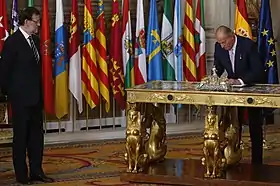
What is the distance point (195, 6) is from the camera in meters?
10.2

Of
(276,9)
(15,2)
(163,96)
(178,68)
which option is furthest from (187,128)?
(163,96)

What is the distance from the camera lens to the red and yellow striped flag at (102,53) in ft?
30.7

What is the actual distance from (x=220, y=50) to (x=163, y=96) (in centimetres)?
103

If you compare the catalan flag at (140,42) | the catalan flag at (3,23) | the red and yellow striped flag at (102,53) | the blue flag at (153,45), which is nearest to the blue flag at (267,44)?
the blue flag at (153,45)

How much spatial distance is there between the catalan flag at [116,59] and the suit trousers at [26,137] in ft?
9.21

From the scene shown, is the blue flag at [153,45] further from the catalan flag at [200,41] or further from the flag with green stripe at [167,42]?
the catalan flag at [200,41]

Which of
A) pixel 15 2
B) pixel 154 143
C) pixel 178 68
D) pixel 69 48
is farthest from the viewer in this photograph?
pixel 178 68

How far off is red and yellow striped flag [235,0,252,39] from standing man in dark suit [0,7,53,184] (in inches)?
155

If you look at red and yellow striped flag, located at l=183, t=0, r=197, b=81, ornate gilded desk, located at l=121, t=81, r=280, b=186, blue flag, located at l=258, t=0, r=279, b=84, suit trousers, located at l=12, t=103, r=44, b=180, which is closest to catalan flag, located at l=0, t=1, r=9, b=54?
suit trousers, located at l=12, t=103, r=44, b=180

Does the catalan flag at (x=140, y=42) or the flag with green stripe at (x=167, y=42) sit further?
the flag with green stripe at (x=167, y=42)

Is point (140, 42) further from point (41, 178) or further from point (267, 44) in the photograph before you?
point (41, 178)

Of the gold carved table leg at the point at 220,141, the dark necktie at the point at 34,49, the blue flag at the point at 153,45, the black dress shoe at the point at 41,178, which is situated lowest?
the black dress shoe at the point at 41,178

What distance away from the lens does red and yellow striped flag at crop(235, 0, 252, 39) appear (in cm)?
986

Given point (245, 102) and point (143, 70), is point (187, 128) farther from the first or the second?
point (245, 102)
